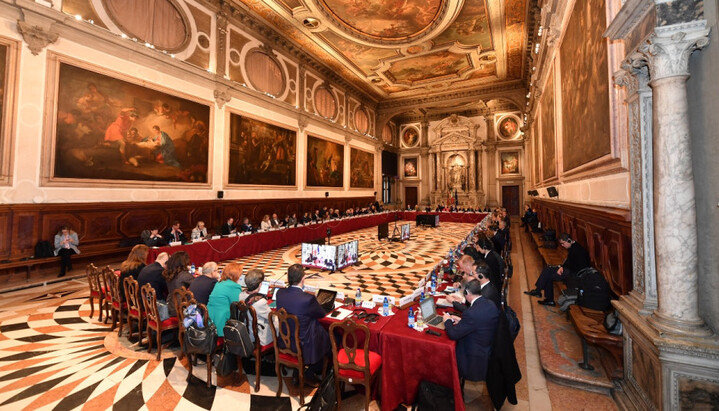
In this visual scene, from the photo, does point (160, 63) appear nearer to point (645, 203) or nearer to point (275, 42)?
point (275, 42)

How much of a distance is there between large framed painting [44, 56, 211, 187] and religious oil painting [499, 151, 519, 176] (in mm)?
21635

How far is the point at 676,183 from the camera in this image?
2172 millimetres

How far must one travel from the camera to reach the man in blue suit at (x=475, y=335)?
98.6 inches

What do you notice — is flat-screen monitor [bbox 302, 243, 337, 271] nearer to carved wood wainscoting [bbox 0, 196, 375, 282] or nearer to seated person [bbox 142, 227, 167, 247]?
seated person [bbox 142, 227, 167, 247]

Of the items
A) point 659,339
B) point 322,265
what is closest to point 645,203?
point 659,339

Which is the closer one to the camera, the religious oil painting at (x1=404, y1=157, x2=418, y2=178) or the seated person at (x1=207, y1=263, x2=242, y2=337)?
the seated person at (x1=207, y1=263, x2=242, y2=337)

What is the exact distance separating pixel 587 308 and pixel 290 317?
140 inches

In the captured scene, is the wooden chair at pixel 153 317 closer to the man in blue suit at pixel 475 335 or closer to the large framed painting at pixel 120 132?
the man in blue suit at pixel 475 335

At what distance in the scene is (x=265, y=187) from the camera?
12.8m

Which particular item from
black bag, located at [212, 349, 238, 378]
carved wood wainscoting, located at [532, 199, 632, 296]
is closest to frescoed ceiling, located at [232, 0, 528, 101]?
carved wood wainscoting, located at [532, 199, 632, 296]

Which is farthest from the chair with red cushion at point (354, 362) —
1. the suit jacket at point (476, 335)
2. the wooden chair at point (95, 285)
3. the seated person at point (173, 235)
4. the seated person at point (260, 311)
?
the seated person at point (173, 235)

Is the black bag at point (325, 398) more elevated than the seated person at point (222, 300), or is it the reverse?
the seated person at point (222, 300)

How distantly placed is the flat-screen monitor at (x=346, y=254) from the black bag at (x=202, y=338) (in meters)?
4.42

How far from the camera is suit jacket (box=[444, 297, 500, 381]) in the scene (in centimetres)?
250
